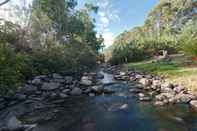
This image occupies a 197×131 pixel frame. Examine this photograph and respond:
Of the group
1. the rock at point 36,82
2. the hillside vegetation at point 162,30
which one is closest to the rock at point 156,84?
the rock at point 36,82

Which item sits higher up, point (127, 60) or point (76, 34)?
point (76, 34)

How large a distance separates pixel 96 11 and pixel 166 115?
42.7 meters

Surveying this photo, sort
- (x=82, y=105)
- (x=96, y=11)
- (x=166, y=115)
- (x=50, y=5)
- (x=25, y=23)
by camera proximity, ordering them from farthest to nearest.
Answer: (x=96, y=11), (x=50, y=5), (x=25, y=23), (x=82, y=105), (x=166, y=115)

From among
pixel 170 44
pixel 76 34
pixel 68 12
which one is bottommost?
pixel 170 44

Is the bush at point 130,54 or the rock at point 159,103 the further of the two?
the bush at point 130,54

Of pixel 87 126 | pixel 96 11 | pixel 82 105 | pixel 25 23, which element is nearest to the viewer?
pixel 87 126

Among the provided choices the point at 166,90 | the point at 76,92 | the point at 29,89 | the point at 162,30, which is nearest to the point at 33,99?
the point at 29,89

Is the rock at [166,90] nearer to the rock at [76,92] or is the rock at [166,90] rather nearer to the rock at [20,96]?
the rock at [76,92]

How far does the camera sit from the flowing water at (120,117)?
9391mm

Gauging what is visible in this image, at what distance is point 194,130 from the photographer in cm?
868

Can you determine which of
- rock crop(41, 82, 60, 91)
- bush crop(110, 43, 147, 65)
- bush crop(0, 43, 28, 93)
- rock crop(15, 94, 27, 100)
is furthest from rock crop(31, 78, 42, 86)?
bush crop(110, 43, 147, 65)

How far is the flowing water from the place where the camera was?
30.8 ft

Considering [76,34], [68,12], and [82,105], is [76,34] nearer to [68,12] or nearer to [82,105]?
[68,12]

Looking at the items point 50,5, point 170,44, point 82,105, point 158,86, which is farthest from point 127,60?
point 82,105
